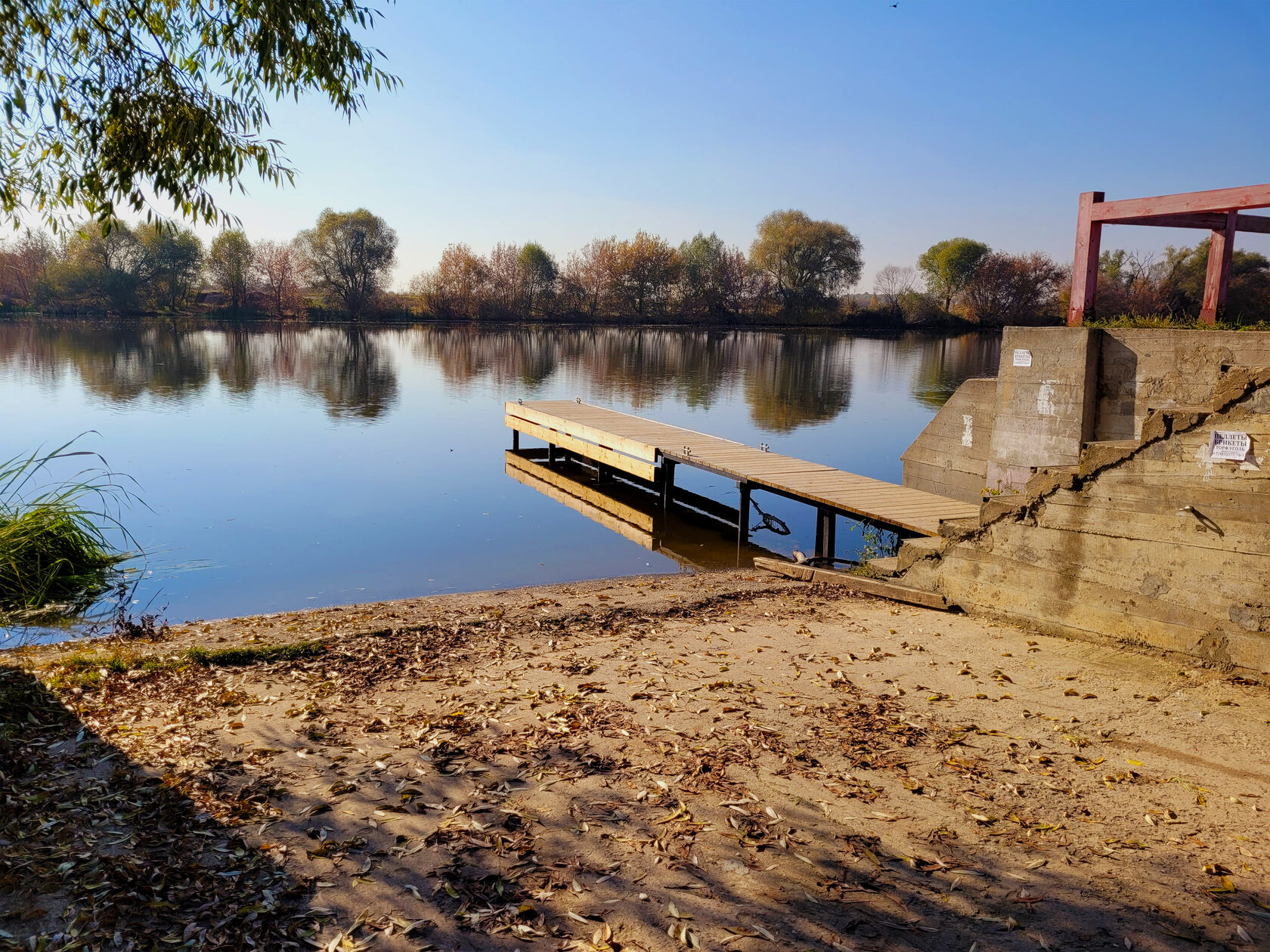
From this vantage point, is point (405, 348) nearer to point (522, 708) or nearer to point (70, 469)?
point (70, 469)

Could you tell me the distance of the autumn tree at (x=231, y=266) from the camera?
73.4m

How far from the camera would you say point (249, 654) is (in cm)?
686

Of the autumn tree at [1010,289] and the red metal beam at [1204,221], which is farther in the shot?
the autumn tree at [1010,289]

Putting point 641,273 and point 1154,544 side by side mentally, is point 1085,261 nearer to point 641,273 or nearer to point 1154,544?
point 1154,544

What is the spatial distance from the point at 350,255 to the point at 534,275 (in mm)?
16112

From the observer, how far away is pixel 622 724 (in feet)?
17.5

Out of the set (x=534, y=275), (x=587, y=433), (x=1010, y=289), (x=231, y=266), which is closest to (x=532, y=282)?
(x=534, y=275)

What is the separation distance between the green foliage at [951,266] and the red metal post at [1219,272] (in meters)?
78.7

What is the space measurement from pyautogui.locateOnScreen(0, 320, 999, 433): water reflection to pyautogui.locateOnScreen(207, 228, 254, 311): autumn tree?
775cm

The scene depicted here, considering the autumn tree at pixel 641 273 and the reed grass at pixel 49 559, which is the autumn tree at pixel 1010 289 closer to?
the autumn tree at pixel 641 273

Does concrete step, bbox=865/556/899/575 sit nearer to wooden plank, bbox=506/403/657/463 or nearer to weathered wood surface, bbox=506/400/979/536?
weathered wood surface, bbox=506/400/979/536

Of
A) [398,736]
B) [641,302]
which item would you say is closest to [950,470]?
[398,736]

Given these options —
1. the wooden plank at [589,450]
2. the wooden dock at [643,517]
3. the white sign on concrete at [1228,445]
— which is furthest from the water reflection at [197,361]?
the white sign on concrete at [1228,445]

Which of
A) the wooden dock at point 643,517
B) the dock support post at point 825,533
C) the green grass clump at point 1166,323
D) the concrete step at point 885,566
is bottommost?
the wooden dock at point 643,517
